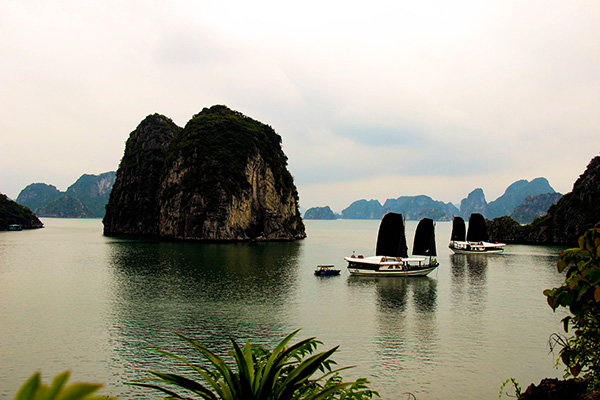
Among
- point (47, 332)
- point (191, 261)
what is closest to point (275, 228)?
point (191, 261)

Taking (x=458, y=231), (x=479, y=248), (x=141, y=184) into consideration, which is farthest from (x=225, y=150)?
(x=479, y=248)

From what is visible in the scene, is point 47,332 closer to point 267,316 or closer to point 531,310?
point 267,316

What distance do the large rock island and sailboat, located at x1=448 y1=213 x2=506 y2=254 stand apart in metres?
58.5

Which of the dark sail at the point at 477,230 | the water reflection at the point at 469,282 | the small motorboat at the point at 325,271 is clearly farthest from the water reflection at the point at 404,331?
the dark sail at the point at 477,230

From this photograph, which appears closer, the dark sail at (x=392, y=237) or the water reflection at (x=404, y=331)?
the water reflection at (x=404, y=331)

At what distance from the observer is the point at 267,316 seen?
40.2 m

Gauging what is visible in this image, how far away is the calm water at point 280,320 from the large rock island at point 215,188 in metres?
61.1

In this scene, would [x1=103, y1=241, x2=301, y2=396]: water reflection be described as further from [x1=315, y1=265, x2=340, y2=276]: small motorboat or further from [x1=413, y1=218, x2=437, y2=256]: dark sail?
[x1=413, y1=218, x2=437, y2=256]: dark sail

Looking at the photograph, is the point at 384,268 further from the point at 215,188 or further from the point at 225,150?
the point at 225,150

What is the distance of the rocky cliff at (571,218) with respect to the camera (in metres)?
128

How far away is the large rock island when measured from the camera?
5320 inches

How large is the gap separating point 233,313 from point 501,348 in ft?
79.6

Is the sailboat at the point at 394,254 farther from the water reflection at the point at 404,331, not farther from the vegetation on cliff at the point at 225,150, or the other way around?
the vegetation on cliff at the point at 225,150

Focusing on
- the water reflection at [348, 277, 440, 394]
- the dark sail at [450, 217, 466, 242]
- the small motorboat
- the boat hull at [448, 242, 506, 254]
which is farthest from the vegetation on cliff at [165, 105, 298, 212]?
the water reflection at [348, 277, 440, 394]
